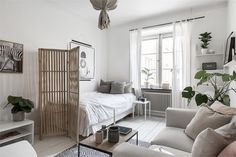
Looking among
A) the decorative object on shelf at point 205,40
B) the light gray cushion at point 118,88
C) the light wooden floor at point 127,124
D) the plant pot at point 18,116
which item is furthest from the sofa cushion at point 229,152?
the light gray cushion at point 118,88

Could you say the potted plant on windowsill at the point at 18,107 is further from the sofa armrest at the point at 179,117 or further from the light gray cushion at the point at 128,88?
the light gray cushion at the point at 128,88

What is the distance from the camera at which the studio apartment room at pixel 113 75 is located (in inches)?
74.6

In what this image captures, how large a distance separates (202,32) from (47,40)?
11.6 ft

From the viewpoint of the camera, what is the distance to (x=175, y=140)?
1688 millimetres


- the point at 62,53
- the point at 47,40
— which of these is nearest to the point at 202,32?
the point at 62,53

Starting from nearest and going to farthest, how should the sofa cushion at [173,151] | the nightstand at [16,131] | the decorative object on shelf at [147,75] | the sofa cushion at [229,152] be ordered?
1. the sofa cushion at [229,152]
2. the sofa cushion at [173,151]
3. the nightstand at [16,131]
4. the decorative object on shelf at [147,75]

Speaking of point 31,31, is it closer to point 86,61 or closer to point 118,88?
point 86,61

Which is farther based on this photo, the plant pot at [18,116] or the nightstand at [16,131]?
the plant pot at [18,116]

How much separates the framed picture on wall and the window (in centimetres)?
147

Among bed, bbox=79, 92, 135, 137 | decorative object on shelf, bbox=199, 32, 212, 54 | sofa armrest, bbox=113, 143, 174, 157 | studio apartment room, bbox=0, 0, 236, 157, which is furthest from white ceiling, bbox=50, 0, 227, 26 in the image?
sofa armrest, bbox=113, 143, 174, 157

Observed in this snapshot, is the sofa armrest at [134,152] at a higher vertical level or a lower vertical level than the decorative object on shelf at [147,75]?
lower

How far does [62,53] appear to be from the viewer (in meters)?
3.08

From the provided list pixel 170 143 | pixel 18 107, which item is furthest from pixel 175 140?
pixel 18 107

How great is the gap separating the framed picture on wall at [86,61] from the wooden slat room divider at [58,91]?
1017mm
